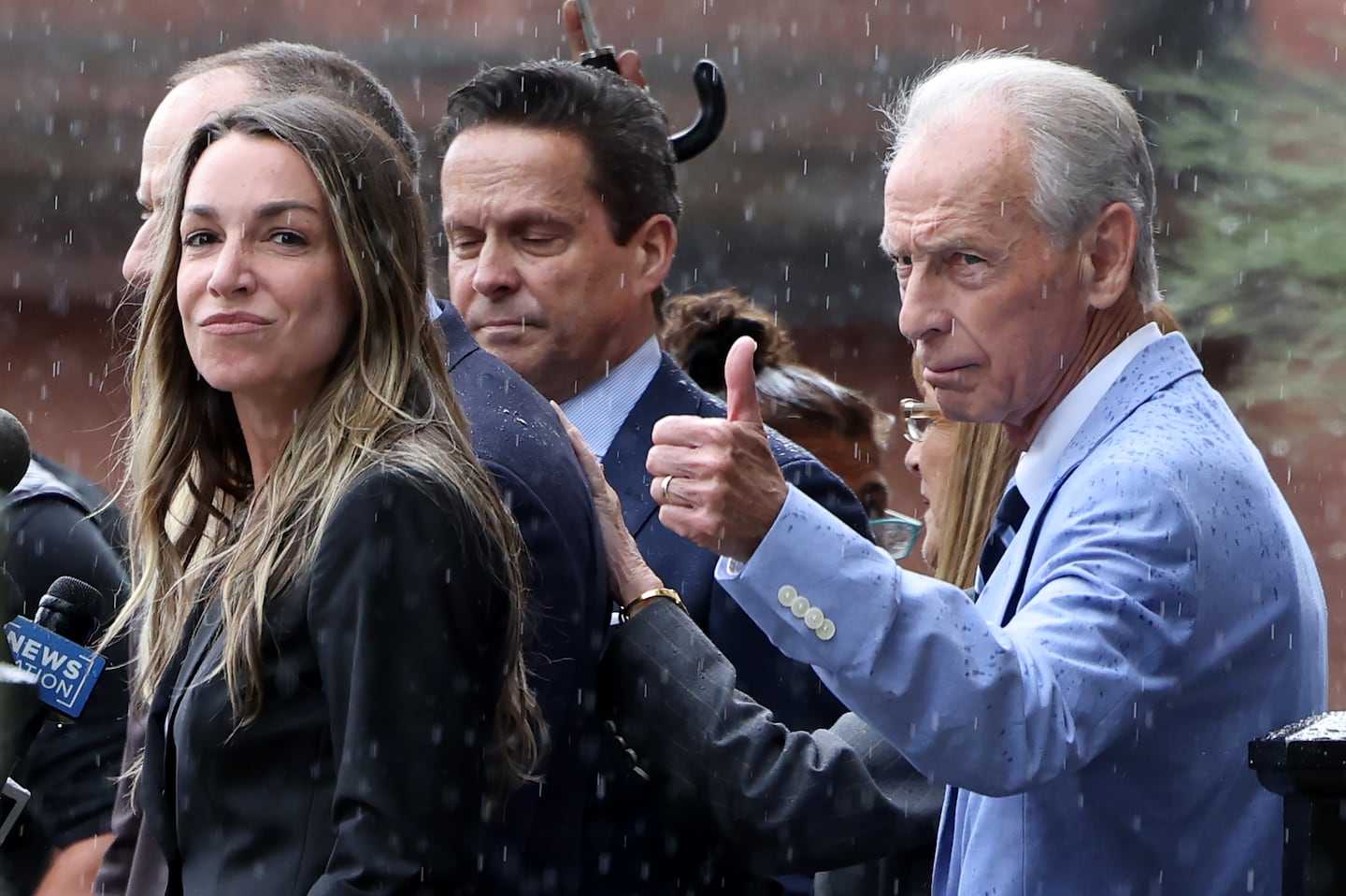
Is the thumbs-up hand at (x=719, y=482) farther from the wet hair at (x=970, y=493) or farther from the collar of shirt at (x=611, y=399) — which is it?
A: the wet hair at (x=970, y=493)

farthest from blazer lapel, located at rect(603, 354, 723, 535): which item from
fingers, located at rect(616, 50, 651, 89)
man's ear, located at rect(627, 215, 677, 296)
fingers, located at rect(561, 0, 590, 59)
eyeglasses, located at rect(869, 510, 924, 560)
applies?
fingers, located at rect(561, 0, 590, 59)

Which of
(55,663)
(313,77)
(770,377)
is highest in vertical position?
(313,77)

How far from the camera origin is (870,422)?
16.8 ft

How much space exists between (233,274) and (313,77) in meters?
1.31

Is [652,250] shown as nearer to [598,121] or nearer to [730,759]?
[598,121]

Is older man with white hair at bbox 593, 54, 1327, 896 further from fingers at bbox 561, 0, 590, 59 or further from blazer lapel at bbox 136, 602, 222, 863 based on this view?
fingers at bbox 561, 0, 590, 59

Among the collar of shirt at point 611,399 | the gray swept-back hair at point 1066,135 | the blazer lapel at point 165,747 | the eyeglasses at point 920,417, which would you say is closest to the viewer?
the blazer lapel at point 165,747

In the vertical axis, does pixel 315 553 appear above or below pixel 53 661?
above

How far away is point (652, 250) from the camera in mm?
3865

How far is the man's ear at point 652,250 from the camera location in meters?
3.83

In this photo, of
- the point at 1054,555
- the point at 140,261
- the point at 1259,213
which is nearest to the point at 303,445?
the point at 1054,555

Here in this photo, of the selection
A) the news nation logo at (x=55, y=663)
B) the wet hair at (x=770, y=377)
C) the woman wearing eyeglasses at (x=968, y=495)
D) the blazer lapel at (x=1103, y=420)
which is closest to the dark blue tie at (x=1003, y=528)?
the blazer lapel at (x=1103, y=420)

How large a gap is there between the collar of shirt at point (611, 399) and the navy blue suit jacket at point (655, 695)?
35 mm

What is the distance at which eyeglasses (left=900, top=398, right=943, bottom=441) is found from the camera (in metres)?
4.32
